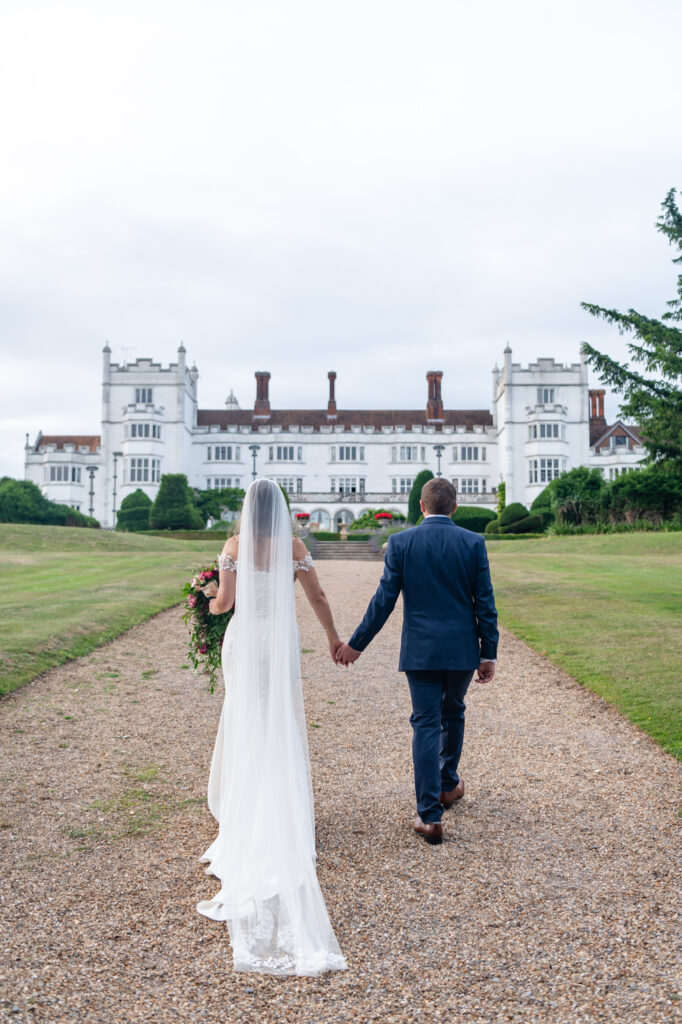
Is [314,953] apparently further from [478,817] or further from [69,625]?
[69,625]

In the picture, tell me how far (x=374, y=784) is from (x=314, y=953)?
230 cm

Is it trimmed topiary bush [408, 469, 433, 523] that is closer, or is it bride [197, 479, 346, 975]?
Result: bride [197, 479, 346, 975]

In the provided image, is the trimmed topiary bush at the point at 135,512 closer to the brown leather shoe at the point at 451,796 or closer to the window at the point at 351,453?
the window at the point at 351,453

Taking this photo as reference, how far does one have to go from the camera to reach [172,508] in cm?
4666

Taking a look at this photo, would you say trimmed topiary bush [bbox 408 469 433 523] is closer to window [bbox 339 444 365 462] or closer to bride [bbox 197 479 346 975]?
window [bbox 339 444 365 462]

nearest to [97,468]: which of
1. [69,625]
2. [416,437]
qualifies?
[416,437]

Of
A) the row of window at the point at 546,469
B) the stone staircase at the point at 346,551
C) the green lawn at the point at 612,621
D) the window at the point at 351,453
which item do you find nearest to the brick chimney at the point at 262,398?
the window at the point at 351,453

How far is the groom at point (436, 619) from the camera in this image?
4.83 metres

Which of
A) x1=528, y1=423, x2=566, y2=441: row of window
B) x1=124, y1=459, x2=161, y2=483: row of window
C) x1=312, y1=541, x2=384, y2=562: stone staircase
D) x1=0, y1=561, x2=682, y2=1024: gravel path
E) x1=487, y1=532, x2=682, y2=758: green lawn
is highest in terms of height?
x1=528, y1=423, x2=566, y2=441: row of window

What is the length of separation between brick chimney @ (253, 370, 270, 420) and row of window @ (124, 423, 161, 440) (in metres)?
8.97

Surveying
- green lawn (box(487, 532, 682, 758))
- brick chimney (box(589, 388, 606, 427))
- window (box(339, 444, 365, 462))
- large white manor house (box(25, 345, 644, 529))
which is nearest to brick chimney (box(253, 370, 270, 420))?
large white manor house (box(25, 345, 644, 529))

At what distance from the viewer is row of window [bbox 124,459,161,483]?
57219mm

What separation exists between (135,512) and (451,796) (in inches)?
1929

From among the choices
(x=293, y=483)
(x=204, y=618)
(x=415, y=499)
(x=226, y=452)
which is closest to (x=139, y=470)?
(x=226, y=452)
